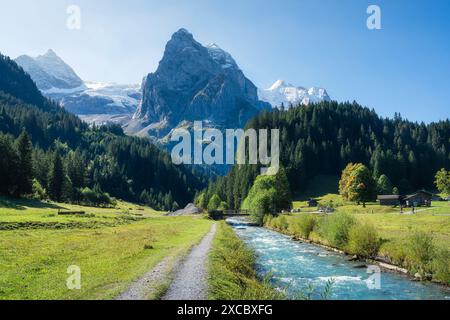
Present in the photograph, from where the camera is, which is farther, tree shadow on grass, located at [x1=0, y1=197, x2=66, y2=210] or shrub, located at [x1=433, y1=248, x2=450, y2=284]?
tree shadow on grass, located at [x1=0, y1=197, x2=66, y2=210]

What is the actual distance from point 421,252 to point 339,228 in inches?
677

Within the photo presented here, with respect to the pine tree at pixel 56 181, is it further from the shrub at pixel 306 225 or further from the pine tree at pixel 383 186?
the pine tree at pixel 383 186

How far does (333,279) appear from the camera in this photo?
71.3 ft

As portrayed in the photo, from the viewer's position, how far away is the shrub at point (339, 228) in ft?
176

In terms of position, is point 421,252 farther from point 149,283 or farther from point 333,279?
point 149,283

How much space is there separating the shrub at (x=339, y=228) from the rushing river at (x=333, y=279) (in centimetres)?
209

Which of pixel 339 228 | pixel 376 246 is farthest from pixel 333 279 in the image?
pixel 339 228

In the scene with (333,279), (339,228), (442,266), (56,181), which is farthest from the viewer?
(56,181)

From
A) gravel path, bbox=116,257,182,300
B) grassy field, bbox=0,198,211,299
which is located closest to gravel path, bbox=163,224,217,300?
gravel path, bbox=116,257,182,300

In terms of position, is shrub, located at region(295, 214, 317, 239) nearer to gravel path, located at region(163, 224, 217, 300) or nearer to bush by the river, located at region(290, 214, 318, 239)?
bush by the river, located at region(290, 214, 318, 239)

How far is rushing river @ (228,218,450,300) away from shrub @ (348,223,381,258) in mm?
2355

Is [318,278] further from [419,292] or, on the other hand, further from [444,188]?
[444,188]

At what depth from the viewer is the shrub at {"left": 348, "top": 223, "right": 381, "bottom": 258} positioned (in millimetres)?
48000

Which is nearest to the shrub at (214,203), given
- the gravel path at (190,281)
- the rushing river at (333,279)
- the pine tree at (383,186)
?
the pine tree at (383,186)
